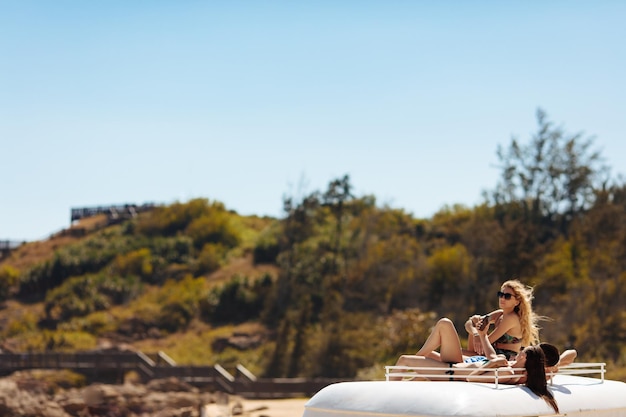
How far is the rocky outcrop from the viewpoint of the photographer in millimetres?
29844

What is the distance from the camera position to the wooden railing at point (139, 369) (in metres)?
38.1

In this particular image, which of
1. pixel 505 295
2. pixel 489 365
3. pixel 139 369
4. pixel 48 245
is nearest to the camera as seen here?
pixel 489 365

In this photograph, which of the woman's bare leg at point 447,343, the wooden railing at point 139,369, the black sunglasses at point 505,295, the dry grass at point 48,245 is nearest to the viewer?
the woman's bare leg at point 447,343

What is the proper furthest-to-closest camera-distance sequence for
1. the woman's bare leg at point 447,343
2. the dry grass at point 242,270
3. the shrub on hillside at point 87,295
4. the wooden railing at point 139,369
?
the dry grass at point 242,270 < the shrub on hillside at point 87,295 < the wooden railing at point 139,369 < the woman's bare leg at point 447,343

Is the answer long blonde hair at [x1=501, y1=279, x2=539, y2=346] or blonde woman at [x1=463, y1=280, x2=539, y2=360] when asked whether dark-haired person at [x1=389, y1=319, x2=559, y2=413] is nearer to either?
blonde woman at [x1=463, y1=280, x2=539, y2=360]

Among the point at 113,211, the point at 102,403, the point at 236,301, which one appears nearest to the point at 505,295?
→ the point at 102,403

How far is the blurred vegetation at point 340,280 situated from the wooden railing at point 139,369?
3.74 meters

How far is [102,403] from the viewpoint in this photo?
31.4 m

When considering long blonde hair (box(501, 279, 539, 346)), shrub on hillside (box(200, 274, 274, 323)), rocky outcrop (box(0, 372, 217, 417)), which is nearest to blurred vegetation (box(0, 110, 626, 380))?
shrub on hillside (box(200, 274, 274, 323))

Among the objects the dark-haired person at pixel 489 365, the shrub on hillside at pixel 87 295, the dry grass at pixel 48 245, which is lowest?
the dark-haired person at pixel 489 365

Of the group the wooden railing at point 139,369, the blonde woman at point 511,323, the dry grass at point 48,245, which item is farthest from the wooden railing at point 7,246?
the blonde woman at point 511,323

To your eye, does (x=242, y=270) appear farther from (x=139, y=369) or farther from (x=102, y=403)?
(x=102, y=403)

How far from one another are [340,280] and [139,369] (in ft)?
41.2

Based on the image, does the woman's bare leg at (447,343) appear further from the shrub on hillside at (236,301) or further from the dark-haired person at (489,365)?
the shrub on hillside at (236,301)
